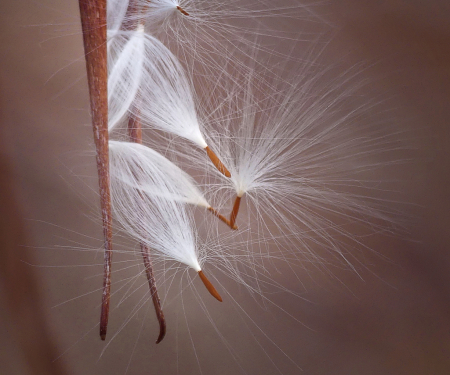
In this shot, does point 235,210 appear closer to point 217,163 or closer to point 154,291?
point 217,163

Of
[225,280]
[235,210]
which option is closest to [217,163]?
[235,210]

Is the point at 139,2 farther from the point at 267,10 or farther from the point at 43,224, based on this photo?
the point at 43,224

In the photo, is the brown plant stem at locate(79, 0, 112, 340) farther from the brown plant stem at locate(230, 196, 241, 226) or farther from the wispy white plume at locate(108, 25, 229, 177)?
the brown plant stem at locate(230, 196, 241, 226)

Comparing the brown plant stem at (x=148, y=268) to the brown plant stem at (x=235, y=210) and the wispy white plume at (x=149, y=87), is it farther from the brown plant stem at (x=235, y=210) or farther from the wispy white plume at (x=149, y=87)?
the brown plant stem at (x=235, y=210)

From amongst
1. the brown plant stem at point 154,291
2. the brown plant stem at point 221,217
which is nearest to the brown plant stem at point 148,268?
the brown plant stem at point 154,291

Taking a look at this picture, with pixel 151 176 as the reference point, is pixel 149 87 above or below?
above

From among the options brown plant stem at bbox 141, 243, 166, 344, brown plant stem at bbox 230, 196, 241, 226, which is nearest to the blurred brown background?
brown plant stem at bbox 141, 243, 166, 344
